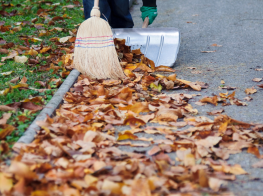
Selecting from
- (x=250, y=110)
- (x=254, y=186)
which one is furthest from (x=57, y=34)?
(x=254, y=186)

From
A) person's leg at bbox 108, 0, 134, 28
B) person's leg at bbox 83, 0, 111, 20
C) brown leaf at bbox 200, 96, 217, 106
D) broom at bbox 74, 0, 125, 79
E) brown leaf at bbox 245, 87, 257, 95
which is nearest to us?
brown leaf at bbox 200, 96, 217, 106

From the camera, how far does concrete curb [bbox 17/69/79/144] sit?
187 cm

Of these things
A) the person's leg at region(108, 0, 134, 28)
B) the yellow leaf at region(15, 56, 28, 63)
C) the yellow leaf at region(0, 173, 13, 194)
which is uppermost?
the person's leg at region(108, 0, 134, 28)

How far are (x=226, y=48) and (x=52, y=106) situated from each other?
8.58 ft

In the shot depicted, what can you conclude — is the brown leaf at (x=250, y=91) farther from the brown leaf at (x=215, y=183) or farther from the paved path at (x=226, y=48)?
the brown leaf at (x=215, y=183)

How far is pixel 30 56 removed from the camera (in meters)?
3.27

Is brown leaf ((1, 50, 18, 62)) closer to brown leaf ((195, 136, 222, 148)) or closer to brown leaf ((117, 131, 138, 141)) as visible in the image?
brown leaf ((117, 131, 138, 141))

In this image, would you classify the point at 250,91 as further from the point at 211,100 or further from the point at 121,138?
the point at 121,138

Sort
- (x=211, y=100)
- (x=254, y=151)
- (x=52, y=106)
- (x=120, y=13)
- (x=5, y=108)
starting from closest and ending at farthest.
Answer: (x=254, y=151)
(x=5, y=108)
(x=52, y=106)
(x=211, y=100)
(x=120, y=13)

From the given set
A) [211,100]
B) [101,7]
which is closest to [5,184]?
[211,100]

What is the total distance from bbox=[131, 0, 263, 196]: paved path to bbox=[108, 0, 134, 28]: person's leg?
0.80 meters

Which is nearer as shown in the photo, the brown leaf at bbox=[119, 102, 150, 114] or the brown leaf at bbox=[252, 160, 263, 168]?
the brown leaf at bbox=[252, 160, 263, 168]

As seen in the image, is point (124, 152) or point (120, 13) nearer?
point (124, 152)

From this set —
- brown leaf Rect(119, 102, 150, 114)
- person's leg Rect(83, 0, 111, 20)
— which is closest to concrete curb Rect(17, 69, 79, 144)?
brown leaf Rect(119, 102, 150, 114)
